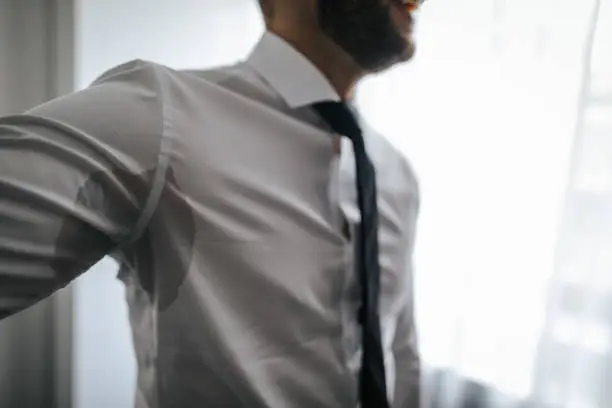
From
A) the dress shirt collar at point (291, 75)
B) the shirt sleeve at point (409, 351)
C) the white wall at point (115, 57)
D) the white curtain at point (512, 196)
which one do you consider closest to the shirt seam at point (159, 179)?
the dress shirt collar at point (291, 75)

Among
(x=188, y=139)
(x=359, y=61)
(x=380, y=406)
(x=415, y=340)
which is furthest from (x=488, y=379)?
(x=188, y=139)

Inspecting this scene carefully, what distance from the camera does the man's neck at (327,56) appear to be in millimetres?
705

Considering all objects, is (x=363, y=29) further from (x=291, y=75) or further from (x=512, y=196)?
(x=512, y=196)

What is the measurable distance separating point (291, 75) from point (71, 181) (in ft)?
0.99

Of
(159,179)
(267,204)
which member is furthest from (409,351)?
(159,179)

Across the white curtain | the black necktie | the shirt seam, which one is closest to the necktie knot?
the black necktie

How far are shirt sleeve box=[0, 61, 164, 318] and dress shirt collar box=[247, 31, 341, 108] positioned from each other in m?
0.17

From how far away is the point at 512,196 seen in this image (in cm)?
116

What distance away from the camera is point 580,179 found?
1.06 m

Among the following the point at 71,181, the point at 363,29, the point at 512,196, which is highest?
the point at 363,29

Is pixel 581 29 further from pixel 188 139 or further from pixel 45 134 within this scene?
pixel 45 134

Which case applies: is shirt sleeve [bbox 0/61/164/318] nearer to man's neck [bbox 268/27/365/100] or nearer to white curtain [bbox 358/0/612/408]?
man's neck [bbox 268/27/365/100]

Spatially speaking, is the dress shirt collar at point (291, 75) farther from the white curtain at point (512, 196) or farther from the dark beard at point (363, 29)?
the white curtain at point (512, 196)

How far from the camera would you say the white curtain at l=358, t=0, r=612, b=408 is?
1047mm
